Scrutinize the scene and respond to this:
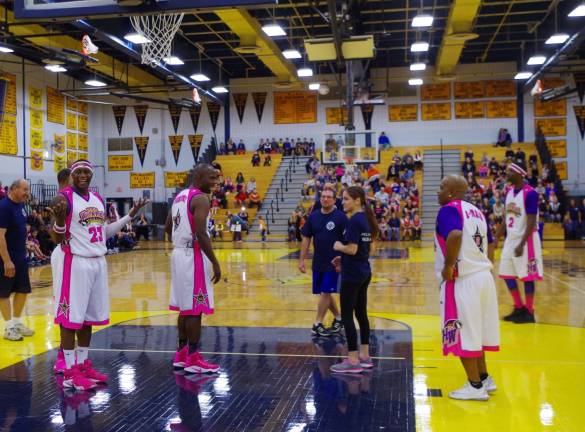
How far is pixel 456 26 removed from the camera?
19.9 metres

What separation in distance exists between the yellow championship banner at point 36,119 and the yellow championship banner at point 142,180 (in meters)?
6.53

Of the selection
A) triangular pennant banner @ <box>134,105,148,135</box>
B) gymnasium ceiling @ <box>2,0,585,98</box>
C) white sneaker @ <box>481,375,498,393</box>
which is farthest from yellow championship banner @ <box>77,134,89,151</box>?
white sneaker @ <box>481,375,498,393</box>

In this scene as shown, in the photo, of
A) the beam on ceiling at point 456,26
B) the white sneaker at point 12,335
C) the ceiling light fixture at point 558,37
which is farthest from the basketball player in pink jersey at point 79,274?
the ceiling light fixture at point 558,37

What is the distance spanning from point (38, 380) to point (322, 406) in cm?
262

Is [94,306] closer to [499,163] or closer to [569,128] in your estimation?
[499,163]

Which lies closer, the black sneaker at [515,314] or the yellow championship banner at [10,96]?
the black sneaker at [515,314]

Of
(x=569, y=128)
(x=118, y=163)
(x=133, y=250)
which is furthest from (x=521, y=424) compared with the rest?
(x=118, y=163)

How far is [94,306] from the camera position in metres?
5.23

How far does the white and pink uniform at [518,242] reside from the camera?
296 inches

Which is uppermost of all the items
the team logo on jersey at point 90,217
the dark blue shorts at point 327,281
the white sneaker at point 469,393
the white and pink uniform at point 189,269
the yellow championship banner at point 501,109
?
the yellow championship banner at point 501,109

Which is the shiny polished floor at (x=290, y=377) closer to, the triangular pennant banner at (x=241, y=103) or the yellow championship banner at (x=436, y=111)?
the yellow championship banner at (x=436, y=111)

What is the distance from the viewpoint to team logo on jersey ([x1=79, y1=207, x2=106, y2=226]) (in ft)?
17.0

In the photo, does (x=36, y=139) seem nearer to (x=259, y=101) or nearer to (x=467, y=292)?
(x=259, y=101)

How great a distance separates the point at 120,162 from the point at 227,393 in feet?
98.2
